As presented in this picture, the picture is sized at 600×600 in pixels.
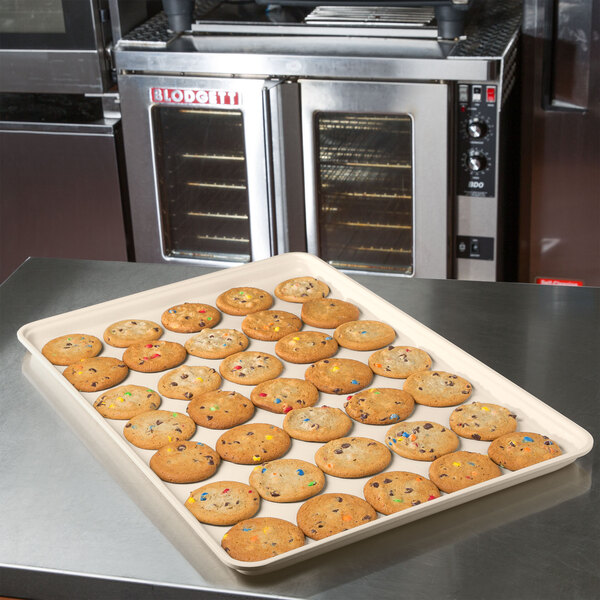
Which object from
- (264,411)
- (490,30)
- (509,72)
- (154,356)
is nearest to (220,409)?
(264,411)

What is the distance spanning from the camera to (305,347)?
57.3 inches

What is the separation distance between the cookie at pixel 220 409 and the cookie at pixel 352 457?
140 mm

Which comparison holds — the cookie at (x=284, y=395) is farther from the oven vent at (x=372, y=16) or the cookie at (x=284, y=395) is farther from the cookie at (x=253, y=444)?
the oven vent at (x=372, y=16)

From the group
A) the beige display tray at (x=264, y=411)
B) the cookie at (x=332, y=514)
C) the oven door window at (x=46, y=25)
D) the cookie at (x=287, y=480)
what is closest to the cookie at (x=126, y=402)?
the beige display tray at (x=264, y=411)

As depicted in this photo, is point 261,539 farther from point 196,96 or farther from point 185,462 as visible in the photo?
point 196,96

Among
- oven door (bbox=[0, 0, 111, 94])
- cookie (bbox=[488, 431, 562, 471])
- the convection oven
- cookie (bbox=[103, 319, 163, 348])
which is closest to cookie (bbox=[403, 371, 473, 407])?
cookie (bbox=[488, 431, 562, 471])

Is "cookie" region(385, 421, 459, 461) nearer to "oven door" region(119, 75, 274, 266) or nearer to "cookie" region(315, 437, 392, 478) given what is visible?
"cookie" region(315, 437, 392, 478)

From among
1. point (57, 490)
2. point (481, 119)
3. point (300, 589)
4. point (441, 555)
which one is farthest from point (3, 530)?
point (481, 119)

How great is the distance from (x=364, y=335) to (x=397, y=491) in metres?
0.40

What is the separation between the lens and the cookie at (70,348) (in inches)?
56.3

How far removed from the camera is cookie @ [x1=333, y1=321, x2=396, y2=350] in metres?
1.46

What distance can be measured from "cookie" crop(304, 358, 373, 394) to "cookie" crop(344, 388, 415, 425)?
0.08ft

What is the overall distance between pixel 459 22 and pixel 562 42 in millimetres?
305

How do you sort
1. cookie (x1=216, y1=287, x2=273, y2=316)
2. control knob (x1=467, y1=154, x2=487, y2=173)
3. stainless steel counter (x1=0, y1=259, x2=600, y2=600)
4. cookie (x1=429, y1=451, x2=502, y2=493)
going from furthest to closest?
control knob (x1=467, y1=154, x2=487, y2=173), cookie (x1=216, y1=287, x2=273, y2=316), cookie (x1=429, y1=451, x2=502, y2=493), stainless steel counter (x1=0, y1=259, x2=600, y2=600)
